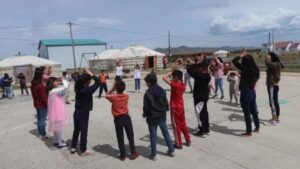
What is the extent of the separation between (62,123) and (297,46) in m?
129

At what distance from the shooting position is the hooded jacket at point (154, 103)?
5832 millimetres

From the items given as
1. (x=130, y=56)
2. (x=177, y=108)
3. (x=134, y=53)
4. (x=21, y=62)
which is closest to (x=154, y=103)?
(x=177, y=108)

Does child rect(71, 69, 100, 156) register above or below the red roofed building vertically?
below

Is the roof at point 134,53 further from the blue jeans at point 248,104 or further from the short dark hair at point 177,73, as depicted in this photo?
the short dark hair at point 177,73

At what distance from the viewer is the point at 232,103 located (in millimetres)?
11680

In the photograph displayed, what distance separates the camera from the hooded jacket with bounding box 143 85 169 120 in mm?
5832

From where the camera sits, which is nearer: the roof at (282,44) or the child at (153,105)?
the child at (153,105)

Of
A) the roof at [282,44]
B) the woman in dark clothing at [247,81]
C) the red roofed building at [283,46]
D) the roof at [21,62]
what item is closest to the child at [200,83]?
the woman in dark clothing at [247,81]

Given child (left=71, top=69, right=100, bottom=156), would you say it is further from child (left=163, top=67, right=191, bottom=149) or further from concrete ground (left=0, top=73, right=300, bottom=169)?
child (left=163, top=67, right=191, bottom=149)

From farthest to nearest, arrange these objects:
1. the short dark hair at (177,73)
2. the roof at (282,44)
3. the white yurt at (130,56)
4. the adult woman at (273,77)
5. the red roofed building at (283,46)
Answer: the roof at (282,44)
the red roofed building at (283,46)
the white yurt at (130,56)
the adult woman at (273,77)
the short dark hair at (177,73)

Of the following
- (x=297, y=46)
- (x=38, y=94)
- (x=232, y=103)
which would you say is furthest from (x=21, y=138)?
(x=297, y=46)

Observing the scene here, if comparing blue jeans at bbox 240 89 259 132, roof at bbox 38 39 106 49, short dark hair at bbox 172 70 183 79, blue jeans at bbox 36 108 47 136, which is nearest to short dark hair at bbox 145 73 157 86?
short dark hair at bbox 172 70 183 79

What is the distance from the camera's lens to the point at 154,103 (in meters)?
5.83

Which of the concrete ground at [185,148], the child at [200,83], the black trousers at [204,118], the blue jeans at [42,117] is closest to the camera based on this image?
the concrete ground at [185,148]
